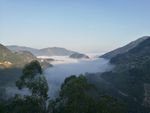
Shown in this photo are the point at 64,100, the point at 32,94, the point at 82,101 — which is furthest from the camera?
the point at 32,94

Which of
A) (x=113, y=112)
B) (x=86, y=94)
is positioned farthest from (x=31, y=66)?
(x=113, y=112)

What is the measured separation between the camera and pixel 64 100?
105062 mm

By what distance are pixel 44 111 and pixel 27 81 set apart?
36.4 feet

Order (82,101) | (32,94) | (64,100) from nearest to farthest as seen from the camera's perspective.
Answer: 1. (82,101)
2. (64,100)
3. (32,94)

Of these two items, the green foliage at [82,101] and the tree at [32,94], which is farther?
the tree at [32,94]

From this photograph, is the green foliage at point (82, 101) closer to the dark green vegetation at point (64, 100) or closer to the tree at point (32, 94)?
the dark green vegetation at point (64, 100)

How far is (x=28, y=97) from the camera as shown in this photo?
106875 mm

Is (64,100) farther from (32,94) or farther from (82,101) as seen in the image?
(32,94)

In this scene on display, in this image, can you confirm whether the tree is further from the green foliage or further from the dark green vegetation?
the green foliage

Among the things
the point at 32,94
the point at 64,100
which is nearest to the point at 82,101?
the point at 64,100

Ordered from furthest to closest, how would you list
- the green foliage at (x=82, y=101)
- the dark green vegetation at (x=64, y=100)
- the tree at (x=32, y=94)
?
the tree at (x=32, y=94) < the dark green vegetation at (x=64, y=100) < the green foliage at (x=82, y=101)

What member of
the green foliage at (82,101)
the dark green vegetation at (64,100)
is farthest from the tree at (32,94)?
the green foliage at (82,101)

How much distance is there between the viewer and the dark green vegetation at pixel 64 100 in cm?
9788

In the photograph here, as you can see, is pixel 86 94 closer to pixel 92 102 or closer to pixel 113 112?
pixel 92 102
